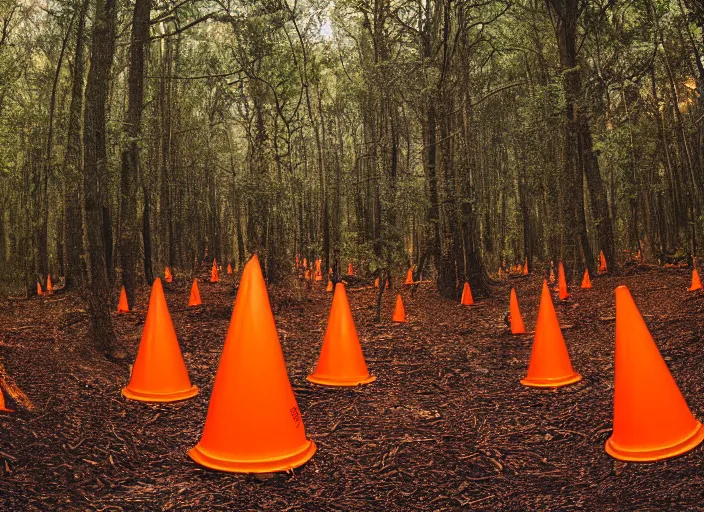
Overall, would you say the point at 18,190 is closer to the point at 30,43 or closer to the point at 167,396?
the point at 30,43

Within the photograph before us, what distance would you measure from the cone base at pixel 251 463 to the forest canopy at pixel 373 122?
3570 mm

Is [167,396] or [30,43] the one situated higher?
[30,43]

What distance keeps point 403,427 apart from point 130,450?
2066 millimetres

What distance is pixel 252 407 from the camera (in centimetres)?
359

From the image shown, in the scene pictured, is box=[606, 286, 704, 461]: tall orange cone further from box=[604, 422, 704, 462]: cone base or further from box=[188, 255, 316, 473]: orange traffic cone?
box=[188, 255, 316, 473]: orange traffic cone

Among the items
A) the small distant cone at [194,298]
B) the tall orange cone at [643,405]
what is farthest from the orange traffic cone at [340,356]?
the small distant cone at [194,298]

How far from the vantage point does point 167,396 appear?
201 inches

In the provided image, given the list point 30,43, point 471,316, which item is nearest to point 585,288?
point 471,316

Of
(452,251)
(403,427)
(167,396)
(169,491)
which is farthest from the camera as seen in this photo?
(452,251)

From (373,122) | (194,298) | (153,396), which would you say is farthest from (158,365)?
Result: (373,122)

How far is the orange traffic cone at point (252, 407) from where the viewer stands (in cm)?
353

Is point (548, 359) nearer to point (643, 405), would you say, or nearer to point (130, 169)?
point (643, 405)

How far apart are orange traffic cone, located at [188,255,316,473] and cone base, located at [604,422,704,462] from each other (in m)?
1.99

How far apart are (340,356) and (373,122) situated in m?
12.7
